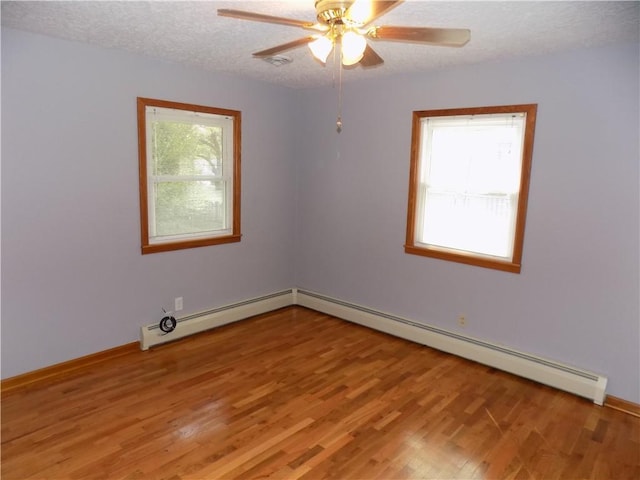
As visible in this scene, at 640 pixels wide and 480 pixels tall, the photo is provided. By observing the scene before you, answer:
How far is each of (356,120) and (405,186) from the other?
85 centimetres

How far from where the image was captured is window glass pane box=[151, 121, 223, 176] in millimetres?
3717

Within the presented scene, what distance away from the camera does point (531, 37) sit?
9.02 ft

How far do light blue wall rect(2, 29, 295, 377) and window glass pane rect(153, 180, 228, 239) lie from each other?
0.73 ft

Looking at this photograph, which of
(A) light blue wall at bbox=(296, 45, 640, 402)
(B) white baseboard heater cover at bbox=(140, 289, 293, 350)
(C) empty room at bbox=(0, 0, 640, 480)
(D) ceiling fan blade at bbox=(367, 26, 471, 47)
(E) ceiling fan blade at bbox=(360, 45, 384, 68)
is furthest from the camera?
(B) white baseboard heater cover at bbox=(140, 289, 293, 350)

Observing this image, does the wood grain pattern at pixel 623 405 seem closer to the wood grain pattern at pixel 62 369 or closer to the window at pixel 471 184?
the window at pixel 471 184

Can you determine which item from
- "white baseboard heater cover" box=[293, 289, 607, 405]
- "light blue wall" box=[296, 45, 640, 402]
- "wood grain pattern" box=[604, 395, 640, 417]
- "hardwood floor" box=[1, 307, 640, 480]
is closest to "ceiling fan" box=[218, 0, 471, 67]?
"light blue wall" box=[296, 45, 640, 402]

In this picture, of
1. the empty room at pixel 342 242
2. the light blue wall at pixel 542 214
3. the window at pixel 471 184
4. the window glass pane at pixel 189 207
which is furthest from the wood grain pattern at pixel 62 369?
the window at pixel 471 184

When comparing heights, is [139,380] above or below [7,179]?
below

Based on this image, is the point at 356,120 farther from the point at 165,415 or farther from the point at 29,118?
the point at 165,415

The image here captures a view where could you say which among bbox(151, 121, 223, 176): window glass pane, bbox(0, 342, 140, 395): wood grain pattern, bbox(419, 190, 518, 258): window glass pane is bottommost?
bbox(0, 342, 140, 395): wood grain pattern

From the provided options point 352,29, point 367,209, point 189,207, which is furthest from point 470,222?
point 189,207

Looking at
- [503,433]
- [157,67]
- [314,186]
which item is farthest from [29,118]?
[503,433]

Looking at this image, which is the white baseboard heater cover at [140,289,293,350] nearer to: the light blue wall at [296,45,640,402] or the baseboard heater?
the baseboard heater

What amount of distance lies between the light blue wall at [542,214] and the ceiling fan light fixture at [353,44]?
181 cm
